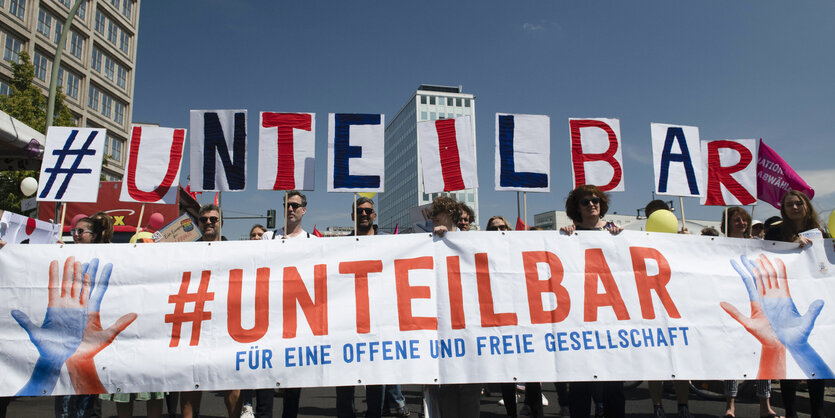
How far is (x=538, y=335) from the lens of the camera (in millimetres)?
3713

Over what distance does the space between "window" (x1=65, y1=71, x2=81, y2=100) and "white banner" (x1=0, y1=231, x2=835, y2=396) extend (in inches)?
1605

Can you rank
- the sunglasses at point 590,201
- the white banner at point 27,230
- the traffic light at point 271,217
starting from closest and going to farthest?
the sunglasses at point 590,201
the white banner at point 27,230
the traffic light at point 271,217

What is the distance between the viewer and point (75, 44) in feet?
123

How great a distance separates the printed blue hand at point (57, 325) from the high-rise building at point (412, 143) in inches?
3583

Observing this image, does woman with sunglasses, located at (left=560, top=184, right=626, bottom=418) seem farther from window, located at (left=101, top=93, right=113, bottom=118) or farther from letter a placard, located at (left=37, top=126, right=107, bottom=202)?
window, located at (left=101, top=93, right=113, bottom=118)

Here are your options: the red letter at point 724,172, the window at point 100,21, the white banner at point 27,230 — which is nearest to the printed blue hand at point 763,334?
the red letter at point 724,172

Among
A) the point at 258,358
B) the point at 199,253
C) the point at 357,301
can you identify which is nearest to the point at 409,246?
the point at 357,301

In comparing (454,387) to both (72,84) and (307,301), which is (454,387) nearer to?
(307,301)

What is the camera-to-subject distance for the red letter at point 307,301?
3748 mm

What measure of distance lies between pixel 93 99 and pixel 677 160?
150 feet

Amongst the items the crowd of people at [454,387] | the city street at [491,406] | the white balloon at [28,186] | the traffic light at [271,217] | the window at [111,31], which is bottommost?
the city street at [491,406]

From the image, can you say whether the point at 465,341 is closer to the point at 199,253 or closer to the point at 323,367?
the point at 323,367

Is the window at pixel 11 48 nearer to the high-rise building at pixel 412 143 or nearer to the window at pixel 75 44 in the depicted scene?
the window at pixel 75 44

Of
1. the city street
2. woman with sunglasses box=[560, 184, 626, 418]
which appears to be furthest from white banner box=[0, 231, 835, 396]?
the city street
